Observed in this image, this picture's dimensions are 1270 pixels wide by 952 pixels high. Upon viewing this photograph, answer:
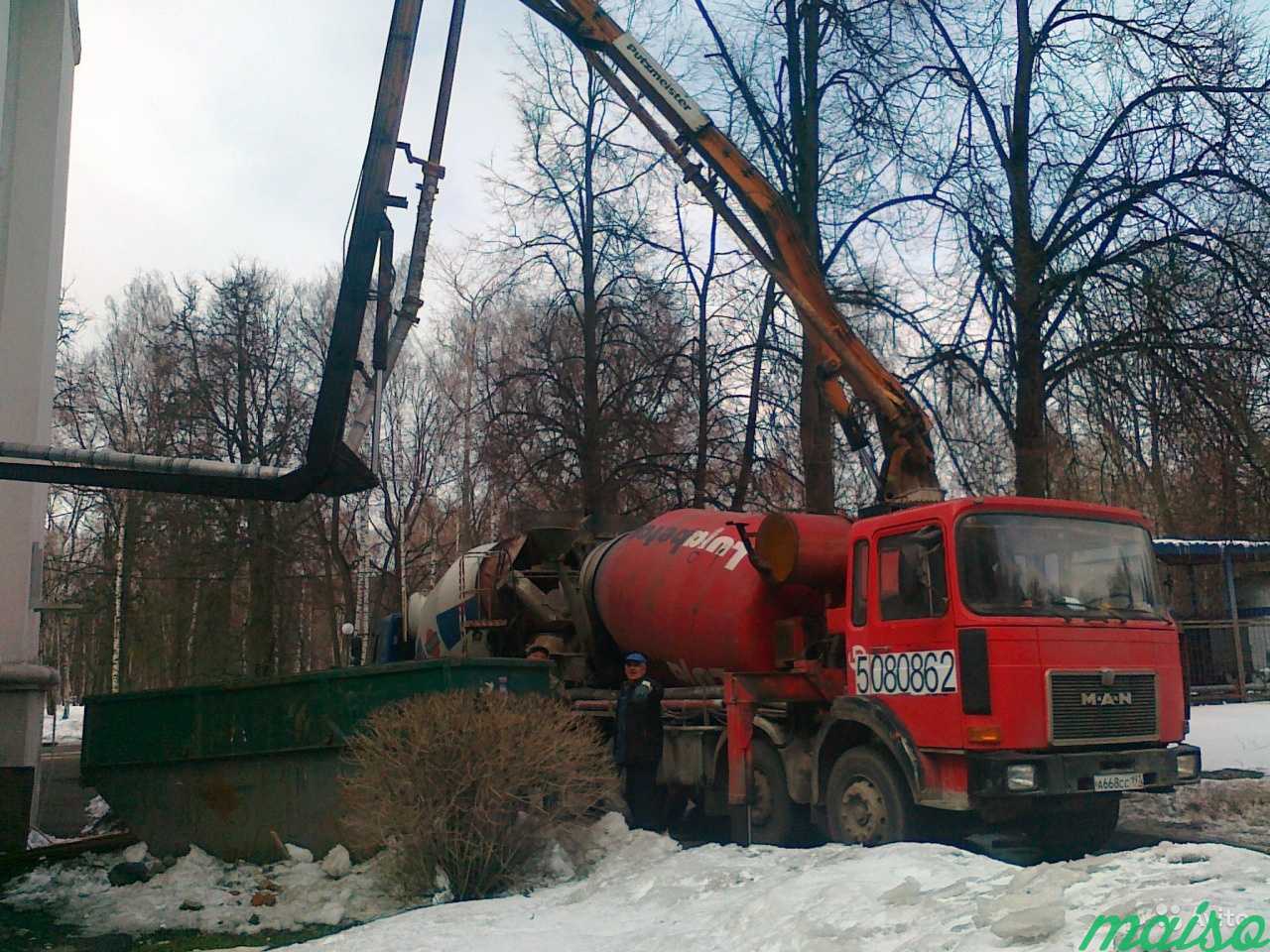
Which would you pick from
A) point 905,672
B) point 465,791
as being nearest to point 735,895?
point 465,791

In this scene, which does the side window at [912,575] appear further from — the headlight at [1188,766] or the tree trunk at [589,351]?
the tree trunk at [589,351]

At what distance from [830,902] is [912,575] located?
3.34m

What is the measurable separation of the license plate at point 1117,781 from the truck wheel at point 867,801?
4.13ft

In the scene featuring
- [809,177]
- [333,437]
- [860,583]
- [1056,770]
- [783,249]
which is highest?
[809,177]

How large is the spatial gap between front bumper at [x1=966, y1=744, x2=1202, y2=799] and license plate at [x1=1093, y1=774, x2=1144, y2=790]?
3cm

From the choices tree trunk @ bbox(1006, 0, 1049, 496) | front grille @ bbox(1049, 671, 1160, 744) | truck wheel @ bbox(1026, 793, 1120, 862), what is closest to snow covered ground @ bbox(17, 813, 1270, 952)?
front grille @ bbox(1049, 671, 1160, 744)

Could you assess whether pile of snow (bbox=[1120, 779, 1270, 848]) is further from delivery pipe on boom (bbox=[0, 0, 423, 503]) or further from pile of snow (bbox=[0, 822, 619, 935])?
delivery pipe on boom (bbox=[0, 0, 423, 503])

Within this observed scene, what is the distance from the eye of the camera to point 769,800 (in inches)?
384

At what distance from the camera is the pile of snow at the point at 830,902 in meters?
4.67

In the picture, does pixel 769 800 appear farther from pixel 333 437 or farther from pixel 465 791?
pixel 333 437

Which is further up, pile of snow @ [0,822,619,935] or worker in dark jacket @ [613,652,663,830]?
worker in dark jacket @ [613,652,663,830]

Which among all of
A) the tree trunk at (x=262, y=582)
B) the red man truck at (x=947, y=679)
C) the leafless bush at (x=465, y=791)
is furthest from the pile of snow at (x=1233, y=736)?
the tree trunk at (x=262, y=582)

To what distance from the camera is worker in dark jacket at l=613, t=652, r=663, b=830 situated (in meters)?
10.7

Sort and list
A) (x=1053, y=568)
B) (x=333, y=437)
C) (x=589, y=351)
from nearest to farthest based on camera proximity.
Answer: (x=1053, y=568) → (x=333, y=437) → (x=589, y=351)
